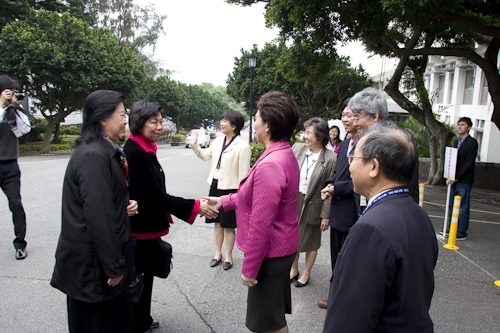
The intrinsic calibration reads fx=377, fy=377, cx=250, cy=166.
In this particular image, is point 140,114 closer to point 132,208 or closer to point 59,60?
point 132,208

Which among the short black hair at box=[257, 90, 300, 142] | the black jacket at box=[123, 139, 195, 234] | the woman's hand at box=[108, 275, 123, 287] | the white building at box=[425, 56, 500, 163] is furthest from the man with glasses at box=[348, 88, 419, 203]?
the white building at box=[425, 56, 500, 163]

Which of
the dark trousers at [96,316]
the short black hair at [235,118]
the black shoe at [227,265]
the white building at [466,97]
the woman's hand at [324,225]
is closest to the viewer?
the dark trousers at [96,316]

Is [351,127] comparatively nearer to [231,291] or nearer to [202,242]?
[231,291]

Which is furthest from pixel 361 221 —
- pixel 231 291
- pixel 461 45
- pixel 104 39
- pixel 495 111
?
pixel 104 39

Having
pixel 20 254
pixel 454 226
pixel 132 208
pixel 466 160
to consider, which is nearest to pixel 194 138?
pixel 132 208

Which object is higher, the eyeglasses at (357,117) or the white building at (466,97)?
the white building at (466,97)

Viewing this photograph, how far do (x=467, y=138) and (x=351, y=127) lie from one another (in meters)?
4.09

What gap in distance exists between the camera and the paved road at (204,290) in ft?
10.7

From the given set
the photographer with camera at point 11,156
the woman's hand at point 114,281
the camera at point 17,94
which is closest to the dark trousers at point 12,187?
the photographer with camera at point 11,156

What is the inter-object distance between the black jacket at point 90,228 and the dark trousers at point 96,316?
0.10 metres

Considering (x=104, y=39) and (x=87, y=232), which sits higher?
(x=104, y=39)

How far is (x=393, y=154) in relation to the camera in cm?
143

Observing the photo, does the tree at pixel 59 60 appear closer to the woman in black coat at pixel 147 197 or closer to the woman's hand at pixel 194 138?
the woman's hand at pixel 194 138

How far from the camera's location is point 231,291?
151 inches
